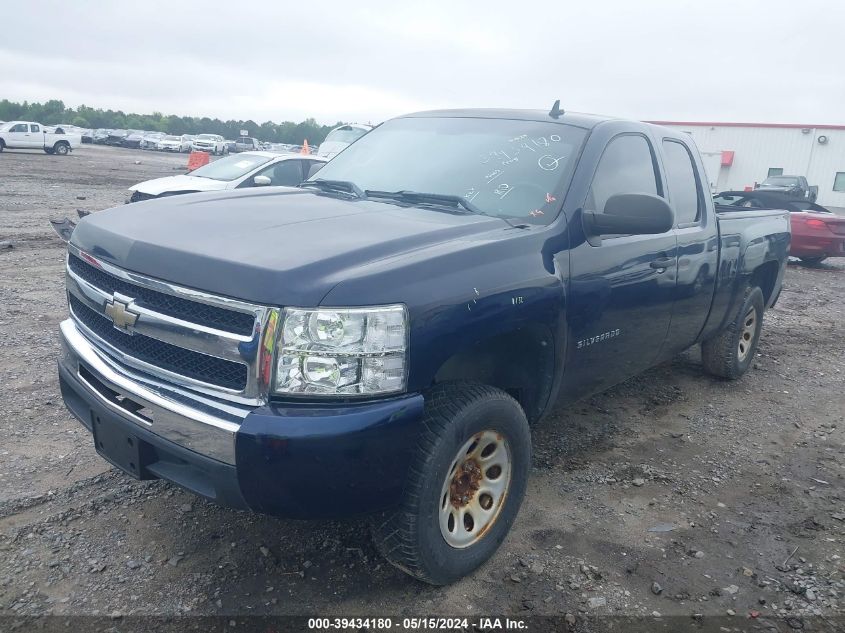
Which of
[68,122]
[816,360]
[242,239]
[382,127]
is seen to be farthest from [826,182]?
[68,122]

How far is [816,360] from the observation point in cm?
683

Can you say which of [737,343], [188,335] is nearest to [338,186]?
[188,335]

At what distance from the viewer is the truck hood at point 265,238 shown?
95.3 inches

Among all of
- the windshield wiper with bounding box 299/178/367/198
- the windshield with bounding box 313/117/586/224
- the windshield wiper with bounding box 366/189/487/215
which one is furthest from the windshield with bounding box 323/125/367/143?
the windshield wiper with bounding box 366/189/487/215

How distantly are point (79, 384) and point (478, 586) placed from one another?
1859 millimetres

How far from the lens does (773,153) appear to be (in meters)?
29.7

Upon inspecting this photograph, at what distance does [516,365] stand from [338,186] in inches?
58.6

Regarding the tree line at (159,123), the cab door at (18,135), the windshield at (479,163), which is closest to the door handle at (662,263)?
the windshield at (479,163)

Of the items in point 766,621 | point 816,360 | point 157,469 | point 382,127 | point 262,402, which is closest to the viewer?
point 262,402

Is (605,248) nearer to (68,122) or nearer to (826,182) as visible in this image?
(826,182)

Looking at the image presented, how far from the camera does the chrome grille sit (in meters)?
2.38

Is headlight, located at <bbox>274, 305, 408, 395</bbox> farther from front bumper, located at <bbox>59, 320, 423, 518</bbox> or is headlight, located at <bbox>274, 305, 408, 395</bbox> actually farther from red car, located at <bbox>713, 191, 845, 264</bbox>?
red car, located at <bbox>713, 191, 845, 264</bbox>

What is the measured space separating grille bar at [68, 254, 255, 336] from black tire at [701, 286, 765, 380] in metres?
4.18

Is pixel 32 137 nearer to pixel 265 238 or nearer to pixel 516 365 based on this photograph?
pixel 265 238
